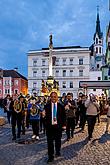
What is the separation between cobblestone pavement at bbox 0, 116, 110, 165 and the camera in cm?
855

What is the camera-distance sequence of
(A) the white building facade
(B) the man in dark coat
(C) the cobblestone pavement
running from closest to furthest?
1. (C) the cobblestone pavement
2. (B) the man in dark coat
3. (A) the white building facade

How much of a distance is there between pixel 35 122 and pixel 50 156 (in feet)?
14.1

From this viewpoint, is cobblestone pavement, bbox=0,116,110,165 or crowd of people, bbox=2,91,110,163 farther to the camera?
crowd of people, bbox=2,91,110,163

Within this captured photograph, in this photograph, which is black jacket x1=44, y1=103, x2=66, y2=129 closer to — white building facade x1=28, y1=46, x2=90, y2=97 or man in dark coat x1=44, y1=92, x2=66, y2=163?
man in dark coat x1=44, y1=92, x2=66, y2=163

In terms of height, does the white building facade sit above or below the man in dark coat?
above

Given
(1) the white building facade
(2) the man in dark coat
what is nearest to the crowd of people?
(2) the man in dark coat

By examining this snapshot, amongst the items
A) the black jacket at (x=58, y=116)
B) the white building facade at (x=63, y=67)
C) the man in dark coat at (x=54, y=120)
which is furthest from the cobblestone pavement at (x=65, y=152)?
the white building facade at (x=63, y=67)

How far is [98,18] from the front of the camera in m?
135

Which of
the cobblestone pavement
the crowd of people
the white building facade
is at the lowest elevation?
the cobblestone pavement

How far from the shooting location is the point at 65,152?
382 inches

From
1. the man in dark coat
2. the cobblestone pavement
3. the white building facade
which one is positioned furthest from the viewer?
the white building facade

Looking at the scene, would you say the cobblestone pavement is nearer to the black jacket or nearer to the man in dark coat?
the man in dark coat

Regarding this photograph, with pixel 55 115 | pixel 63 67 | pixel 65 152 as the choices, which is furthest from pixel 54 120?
pixel 63 67

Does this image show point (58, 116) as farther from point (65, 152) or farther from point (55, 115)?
point (65, 152)
